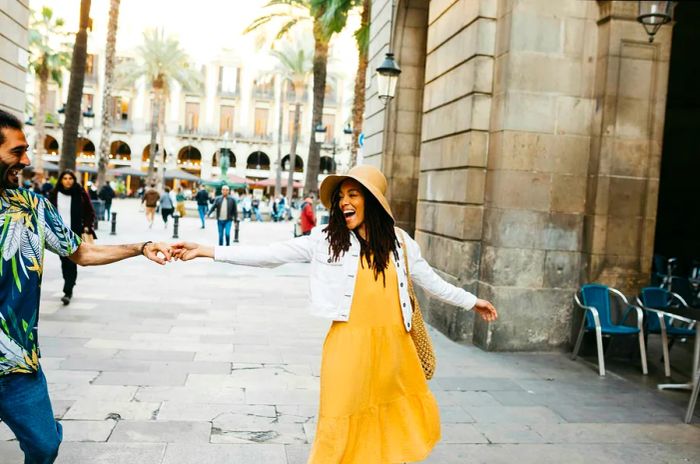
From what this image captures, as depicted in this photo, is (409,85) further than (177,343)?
Yes

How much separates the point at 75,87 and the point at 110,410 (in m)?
16.8

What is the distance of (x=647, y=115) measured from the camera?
25.0ft

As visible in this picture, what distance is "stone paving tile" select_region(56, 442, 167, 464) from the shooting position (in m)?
4.01

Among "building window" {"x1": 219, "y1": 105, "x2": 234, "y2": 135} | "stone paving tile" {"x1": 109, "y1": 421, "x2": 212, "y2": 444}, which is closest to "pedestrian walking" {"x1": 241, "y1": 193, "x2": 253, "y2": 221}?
"stone paving tile" {"x1": 109, "y1": 421, "x2": 212, "y2": 444}

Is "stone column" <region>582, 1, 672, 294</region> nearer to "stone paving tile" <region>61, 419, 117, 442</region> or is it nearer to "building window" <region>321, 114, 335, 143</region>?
"stone paving tile" <region>61, 419, 117, 442</region>

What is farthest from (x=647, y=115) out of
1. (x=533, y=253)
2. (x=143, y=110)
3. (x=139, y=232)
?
(x=143, y=110)

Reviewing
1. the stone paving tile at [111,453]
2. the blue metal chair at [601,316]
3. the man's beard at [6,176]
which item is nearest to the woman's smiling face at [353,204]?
the man's beard at [6,176]

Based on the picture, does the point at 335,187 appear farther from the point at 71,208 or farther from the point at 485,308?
the point at 71,208

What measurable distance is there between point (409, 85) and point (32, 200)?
398 inches

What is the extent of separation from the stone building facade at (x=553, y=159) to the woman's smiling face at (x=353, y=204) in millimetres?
4519

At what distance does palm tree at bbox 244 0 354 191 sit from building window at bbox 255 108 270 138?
45.5 metres

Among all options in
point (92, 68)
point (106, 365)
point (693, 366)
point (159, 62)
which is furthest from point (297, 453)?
point (92, 68)

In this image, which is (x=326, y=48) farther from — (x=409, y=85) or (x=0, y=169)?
(x=0, y=169)

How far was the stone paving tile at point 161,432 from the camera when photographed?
440cm
